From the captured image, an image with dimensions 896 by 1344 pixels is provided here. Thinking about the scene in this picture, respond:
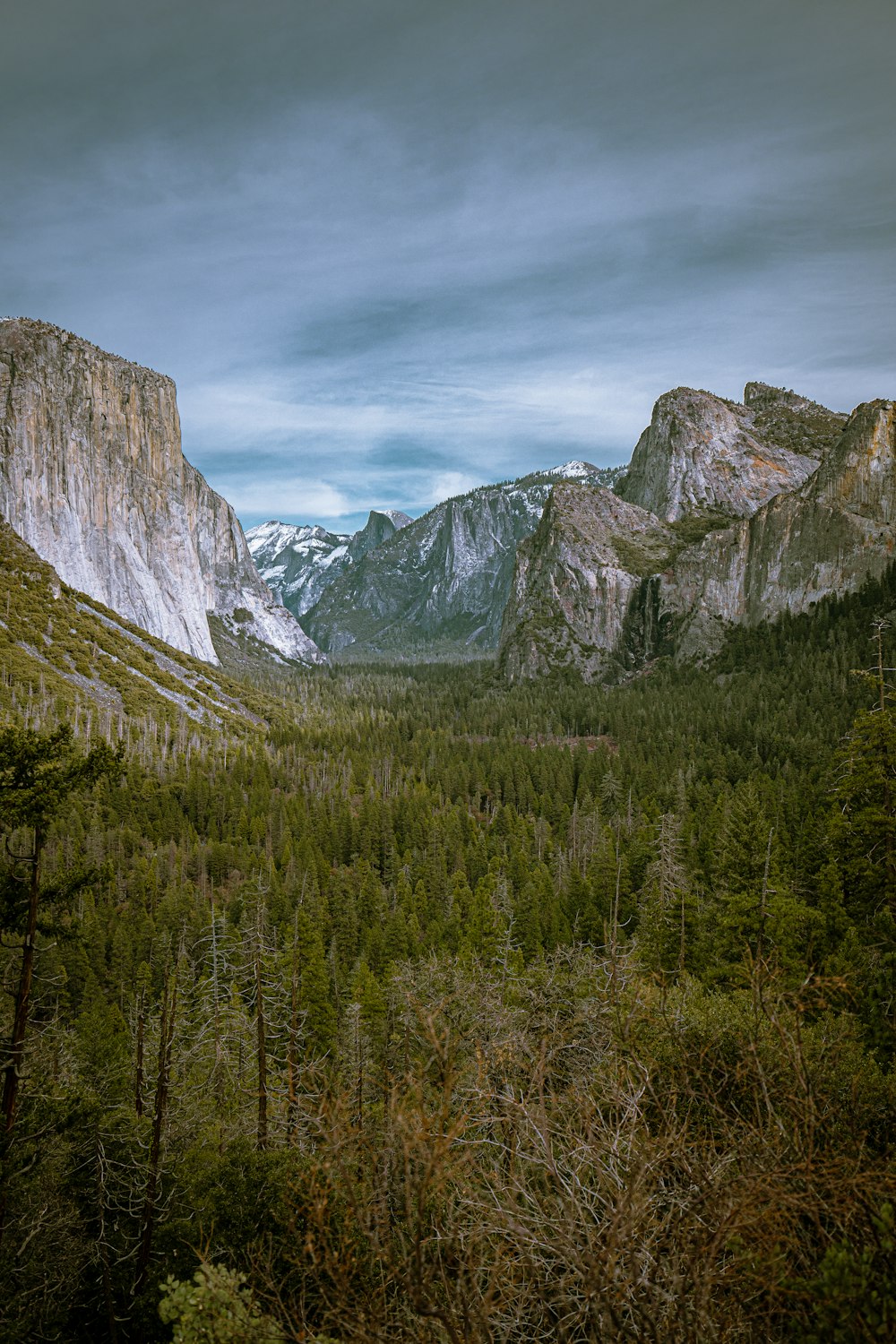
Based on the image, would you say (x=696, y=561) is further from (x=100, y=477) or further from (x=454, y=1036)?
(x=454, y=1036)

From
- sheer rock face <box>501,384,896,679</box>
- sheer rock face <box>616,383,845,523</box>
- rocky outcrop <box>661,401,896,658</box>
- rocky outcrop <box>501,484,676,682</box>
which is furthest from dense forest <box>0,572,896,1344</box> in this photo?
sheer rock face <box>616,383,845,523</box>

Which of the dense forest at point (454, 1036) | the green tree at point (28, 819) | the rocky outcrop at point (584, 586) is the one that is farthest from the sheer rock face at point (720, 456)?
the green tree at point (28, 819)

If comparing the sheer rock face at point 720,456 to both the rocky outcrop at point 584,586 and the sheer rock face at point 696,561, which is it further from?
the rocky outcrop at point 584,586

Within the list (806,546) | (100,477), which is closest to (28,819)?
(806,546)

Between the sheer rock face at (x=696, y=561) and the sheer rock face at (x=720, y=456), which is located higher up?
the sheer rock face at (x=720, y=456)

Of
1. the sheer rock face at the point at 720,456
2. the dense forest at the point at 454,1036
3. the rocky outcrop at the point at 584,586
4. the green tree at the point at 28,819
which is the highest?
the sheer rock face at the point at 720,456

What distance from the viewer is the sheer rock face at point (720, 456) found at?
182000 mm

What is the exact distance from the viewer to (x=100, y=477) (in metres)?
140

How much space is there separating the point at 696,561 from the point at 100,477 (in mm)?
127513

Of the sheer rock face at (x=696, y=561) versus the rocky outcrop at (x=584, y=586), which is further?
the rocky outcrop at (x=584, y=586)

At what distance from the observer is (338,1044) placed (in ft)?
94.5

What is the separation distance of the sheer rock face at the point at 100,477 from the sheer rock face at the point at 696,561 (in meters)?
85.5

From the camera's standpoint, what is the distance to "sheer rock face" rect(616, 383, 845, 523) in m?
182

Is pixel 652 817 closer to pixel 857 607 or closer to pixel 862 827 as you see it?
pixel 862 827
